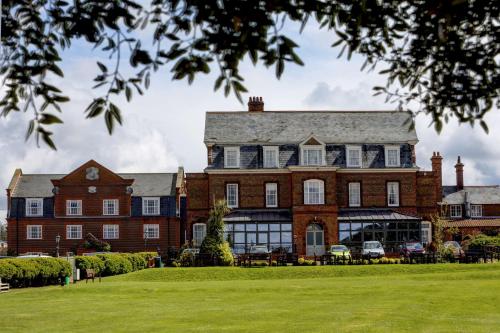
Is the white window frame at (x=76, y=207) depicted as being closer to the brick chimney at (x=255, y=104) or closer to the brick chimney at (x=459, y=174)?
the brick chimney at (x=255, y=104)

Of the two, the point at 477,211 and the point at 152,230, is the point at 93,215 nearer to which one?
the point at 152,230

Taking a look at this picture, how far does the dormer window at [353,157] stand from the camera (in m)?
56.0

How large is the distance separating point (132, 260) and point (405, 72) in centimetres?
3918

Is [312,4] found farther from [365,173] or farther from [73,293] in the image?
[365,173]

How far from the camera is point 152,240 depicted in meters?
61.0

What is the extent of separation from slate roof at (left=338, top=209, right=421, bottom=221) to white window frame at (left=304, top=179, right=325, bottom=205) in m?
1.80

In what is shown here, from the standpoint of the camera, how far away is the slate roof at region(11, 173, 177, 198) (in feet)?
205

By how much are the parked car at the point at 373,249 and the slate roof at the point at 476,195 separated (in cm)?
2592

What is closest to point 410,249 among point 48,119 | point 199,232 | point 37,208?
point 199,232

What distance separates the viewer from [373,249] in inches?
1868

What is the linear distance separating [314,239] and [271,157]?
677 centimetres

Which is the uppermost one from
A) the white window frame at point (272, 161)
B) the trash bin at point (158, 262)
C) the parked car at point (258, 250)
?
the white window frame at point (272, 161)

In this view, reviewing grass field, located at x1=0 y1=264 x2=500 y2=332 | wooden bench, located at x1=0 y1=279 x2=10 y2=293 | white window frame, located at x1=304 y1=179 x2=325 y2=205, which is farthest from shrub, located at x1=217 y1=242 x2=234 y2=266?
wooden bench, located at x1=0 y1=279 x2=10 y2=293

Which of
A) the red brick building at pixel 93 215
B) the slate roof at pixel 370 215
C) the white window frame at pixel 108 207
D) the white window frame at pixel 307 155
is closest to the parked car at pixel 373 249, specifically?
the slate roof at pixel 370 215
